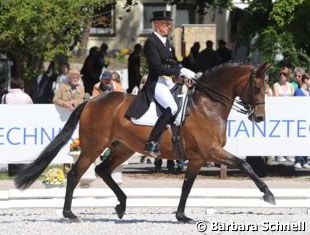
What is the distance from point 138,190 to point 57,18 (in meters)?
5.79

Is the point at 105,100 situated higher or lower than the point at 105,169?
higher

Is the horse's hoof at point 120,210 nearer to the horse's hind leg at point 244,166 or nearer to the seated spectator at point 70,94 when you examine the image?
the horse's hind leg at point 244,166

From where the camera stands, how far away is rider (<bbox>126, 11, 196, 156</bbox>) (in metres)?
12.9

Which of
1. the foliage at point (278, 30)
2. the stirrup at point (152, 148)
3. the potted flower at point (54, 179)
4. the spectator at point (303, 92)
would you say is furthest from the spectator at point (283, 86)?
the stirrup at point (152, 148)

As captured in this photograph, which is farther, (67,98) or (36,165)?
(67,98)

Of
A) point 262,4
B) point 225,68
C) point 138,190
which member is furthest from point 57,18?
point 225,68

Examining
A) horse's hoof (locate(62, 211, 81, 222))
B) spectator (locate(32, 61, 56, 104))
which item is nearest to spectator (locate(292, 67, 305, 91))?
spectator (locate(32, 61, 56, 104))

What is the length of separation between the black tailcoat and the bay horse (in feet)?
0.93

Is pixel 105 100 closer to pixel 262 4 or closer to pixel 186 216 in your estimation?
pixel 186 216

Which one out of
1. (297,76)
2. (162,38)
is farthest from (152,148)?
(297,76)

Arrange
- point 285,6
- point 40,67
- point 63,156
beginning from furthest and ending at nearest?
point 40,67
point 285,6
point 63,156

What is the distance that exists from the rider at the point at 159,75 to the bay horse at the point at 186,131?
0.52 feet

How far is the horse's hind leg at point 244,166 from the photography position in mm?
12508

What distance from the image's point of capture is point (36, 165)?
1351 cm
